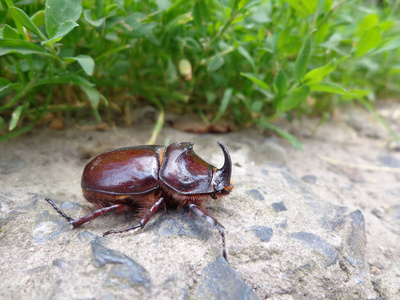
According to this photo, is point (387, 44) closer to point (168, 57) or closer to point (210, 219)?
point (168, 57)

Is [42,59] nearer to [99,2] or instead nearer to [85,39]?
[85,39]

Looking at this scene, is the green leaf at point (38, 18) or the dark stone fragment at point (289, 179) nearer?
the green leaf at point (38, 18)

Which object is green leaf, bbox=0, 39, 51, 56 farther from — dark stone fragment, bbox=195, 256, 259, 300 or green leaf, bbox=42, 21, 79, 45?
dark stone fragment, bbox=195, 256, 259, 300

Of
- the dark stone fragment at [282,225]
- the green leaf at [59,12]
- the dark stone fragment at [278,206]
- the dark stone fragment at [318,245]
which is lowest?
the dark stone fragment at [278,206]

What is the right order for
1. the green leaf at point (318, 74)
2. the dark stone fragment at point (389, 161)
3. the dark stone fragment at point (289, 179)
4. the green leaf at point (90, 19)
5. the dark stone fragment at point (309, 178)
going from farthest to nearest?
the dark stone fragment at point (389, 161) < the dark stone fragment at point (309, 178) < the dark stone fragment at point (289, 179) < the green leaf at point (318, 74) < the green leaf at point (90, 19)

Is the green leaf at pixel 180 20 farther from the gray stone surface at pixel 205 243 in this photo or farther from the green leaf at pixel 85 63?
the gray stone surface at pixel 205 243

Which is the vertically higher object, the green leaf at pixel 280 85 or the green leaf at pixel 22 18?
the green leaf at pixel 22 18

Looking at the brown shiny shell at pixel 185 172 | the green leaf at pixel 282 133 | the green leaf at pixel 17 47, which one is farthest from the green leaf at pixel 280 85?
the green leaf at pixel 17 47
